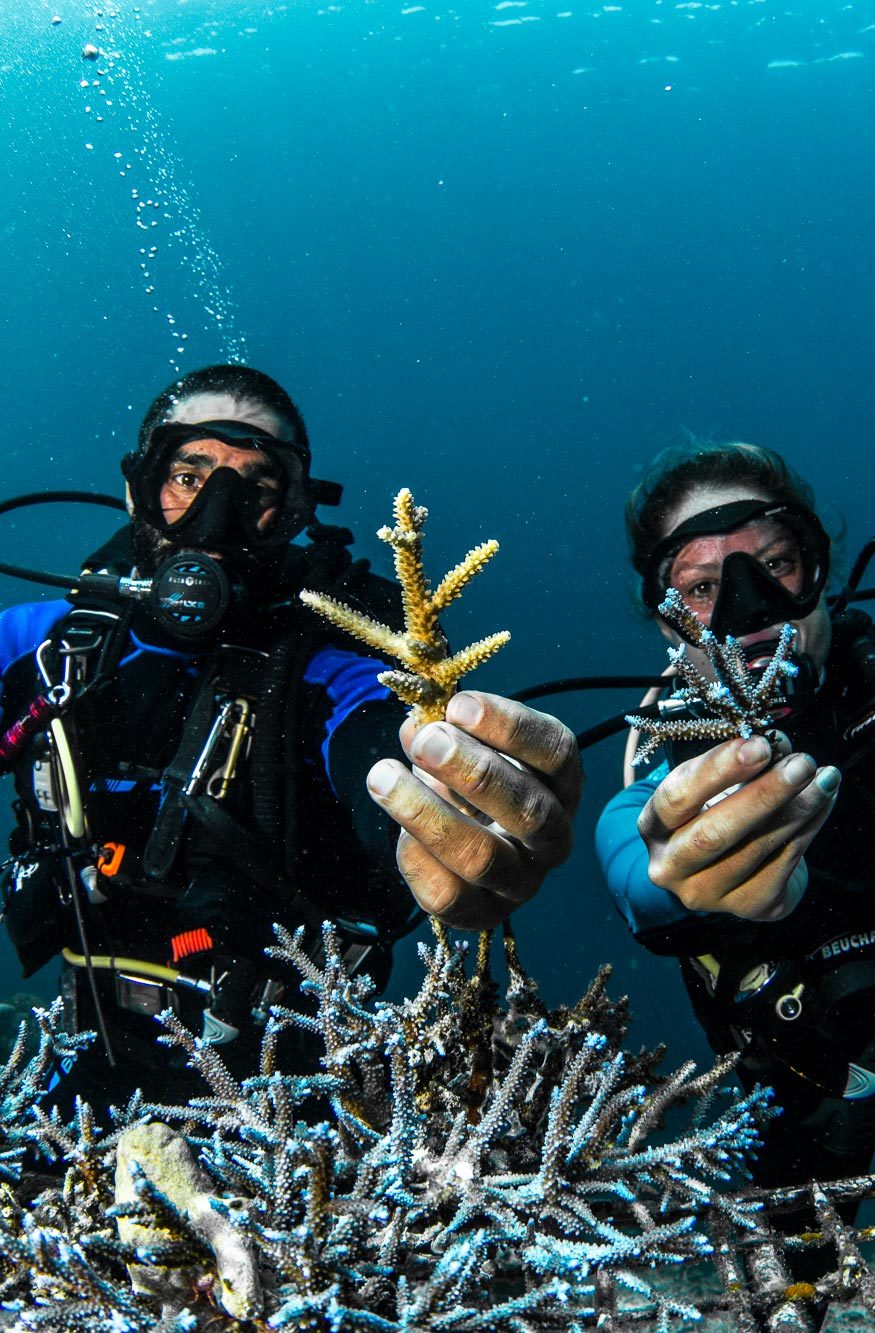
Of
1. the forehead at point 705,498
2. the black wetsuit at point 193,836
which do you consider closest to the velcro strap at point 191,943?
the black wetsuit at point 193,836

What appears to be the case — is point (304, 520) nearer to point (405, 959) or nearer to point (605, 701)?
point (405, 959)

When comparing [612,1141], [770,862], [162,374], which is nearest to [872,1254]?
[612,1141]

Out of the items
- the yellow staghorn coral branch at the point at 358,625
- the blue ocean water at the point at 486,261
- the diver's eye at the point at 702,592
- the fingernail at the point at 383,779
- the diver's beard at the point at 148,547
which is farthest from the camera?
the blue ocean water at the point at 486,261

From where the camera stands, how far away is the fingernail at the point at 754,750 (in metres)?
1.46

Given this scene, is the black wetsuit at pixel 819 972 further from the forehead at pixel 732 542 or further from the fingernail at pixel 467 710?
the fingernail at pixel 467 710

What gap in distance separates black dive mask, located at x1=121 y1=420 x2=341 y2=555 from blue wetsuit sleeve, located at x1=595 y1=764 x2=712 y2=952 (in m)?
2.12

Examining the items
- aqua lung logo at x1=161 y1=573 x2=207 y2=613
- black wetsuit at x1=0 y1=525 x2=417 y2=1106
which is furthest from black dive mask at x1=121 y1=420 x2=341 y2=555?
black wetsuit at x1=0 y1=525 x2=417 y2=1106

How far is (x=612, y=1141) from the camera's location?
228 cm

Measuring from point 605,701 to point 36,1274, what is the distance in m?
42.2

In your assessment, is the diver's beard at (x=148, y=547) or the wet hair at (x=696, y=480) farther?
the wet hair at (x=696, y=480)

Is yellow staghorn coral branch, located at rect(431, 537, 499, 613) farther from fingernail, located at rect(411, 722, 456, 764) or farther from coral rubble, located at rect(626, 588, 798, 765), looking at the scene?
coral rubble, located at rect(626, 588, 798, 765)

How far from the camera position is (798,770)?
1.52 metres

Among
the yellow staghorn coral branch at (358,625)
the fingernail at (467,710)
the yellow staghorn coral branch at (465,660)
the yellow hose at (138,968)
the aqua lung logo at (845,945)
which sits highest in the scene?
the yellow staghorn coral branch at (358,625)

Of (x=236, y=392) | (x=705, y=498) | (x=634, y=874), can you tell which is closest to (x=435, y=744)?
(x=634, y=874)
